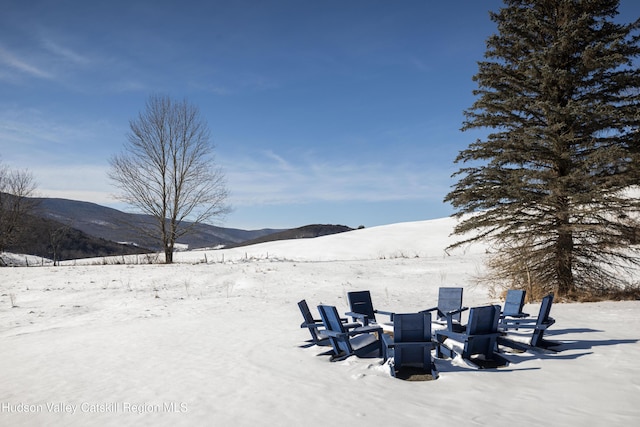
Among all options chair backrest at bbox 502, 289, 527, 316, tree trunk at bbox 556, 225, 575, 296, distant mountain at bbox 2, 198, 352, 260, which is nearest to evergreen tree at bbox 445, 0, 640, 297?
tree trunk at bbox 556, 225, 575, 296

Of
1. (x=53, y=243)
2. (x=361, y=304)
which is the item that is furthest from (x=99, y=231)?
(x=361, y=304)

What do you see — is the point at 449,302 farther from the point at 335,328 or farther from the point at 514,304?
the point at 335,328

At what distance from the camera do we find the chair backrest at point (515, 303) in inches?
364

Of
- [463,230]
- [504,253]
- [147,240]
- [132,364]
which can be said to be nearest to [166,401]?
[132,364]

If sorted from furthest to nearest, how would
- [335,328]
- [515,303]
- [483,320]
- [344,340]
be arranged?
1. [515,303]
2. [335,328]
3. [344,340]
4. [483,320]

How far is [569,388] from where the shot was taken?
5.37 m

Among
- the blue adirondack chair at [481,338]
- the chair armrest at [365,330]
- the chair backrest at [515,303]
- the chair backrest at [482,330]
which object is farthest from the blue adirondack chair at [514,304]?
the chair armrest at [365,330]

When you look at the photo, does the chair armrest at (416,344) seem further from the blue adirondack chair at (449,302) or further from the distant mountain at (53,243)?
the distant mountain at (53,243)

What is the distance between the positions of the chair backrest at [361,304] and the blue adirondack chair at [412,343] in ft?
9.14

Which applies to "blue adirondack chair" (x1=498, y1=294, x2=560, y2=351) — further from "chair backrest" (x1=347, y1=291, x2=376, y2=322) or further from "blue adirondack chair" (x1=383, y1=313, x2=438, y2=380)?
"chair backrest" (x1=347, y1=291, x2=376, y2=322)

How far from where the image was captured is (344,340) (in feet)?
23.3

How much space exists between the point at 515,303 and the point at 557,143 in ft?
19.3

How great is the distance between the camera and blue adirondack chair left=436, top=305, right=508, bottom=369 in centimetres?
648

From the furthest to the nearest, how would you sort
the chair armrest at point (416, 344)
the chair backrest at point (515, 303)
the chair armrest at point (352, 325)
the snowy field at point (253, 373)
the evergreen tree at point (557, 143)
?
1. the evergreen tree at point (557, 143)
2. the chair backrest at point (515, 303)
3. the chair armrest at point (352, 325)
4. the chair armrest at point (416, 344)
5. the snowy field at point (253, 373)
